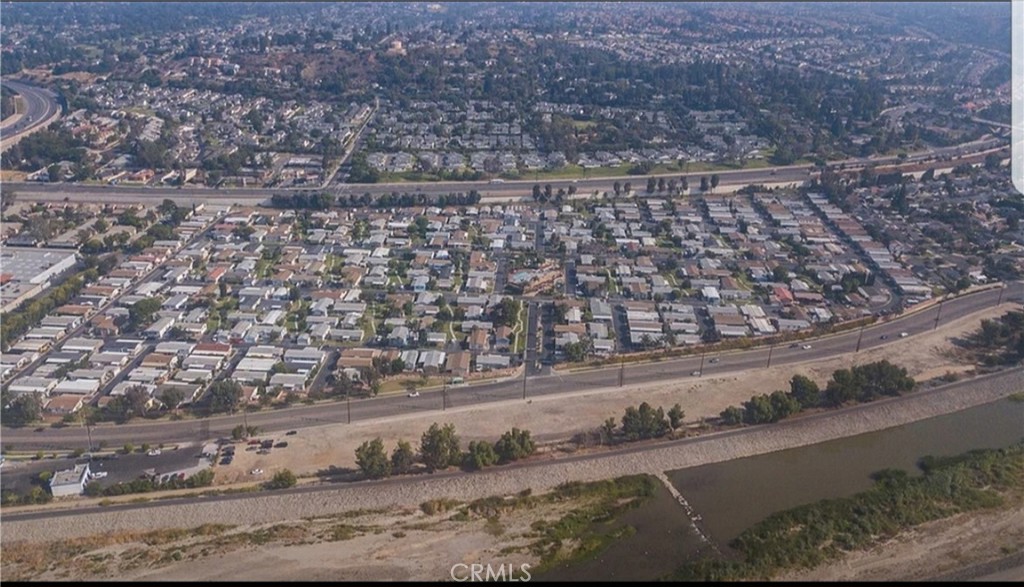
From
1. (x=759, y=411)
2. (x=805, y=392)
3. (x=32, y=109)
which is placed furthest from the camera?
(x=32, y=109)

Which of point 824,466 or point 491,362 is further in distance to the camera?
point 491,362

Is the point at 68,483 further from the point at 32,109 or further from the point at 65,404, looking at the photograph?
the point at 32,109

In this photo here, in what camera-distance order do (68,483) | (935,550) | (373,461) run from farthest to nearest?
(373,461)
(68,483)
(935,550)

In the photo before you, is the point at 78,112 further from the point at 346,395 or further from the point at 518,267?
the point at 346,395

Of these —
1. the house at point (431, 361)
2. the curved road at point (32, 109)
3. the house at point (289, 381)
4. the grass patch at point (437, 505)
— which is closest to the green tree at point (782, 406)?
the grass patch at point (437, 505)

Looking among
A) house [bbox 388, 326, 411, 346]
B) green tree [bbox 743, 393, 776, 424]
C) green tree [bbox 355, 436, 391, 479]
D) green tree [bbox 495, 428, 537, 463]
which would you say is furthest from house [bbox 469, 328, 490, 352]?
green tree [bbox 743, 393, 776, 424]

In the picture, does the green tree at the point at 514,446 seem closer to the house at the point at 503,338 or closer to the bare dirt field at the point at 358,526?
the bare dirt field at the point at 358,526

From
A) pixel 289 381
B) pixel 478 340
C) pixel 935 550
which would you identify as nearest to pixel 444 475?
pixel 289 381

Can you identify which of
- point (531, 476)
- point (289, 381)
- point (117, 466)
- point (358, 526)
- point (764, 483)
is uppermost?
point (117, 466)
